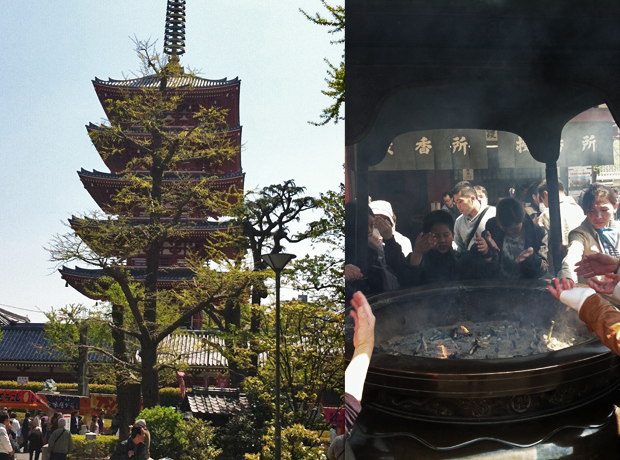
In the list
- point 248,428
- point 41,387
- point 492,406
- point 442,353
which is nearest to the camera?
point 492,406

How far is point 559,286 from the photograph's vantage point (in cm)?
260

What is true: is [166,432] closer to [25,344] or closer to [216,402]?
[216,402]

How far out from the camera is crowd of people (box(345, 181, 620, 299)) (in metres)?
2.61

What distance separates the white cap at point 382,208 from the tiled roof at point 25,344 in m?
7.60

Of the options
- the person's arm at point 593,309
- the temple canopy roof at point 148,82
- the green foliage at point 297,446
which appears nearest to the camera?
the person's arm at point 593,309

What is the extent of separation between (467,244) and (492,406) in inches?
30.3

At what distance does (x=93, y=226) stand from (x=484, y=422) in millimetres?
4146

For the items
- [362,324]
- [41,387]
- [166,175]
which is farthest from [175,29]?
[41,387]

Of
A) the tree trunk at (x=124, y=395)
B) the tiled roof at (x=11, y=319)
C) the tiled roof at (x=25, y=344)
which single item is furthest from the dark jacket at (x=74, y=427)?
the tiled roof at (x=11, y=319)

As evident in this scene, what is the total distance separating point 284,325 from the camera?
4.47m

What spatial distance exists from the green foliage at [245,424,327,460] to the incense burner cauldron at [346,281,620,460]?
5.67 feet

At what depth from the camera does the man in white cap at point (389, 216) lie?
2.60m

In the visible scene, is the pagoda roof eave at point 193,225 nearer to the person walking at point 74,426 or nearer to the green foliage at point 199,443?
the green foliage at point 199,443

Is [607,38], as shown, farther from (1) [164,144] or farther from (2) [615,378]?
(1) [164,144]
